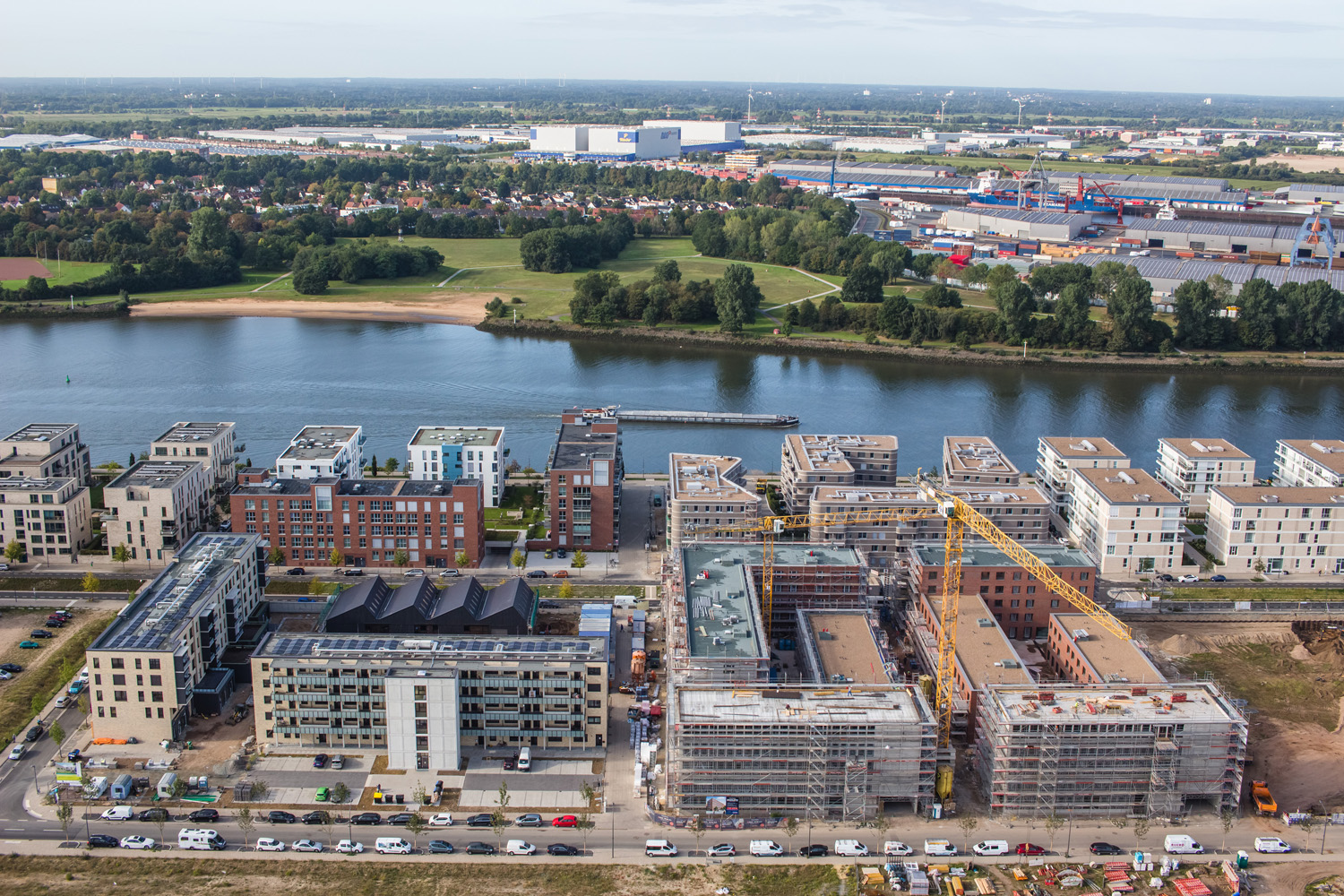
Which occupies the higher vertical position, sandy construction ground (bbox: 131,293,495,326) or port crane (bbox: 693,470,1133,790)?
sandy construction ground (bbox: 131,293,495,326)

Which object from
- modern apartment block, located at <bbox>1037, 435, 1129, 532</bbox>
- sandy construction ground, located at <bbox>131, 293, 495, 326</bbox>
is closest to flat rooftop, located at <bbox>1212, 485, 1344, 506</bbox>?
modern apartment block, located at <bbox>1037, 435, 1129, 532</bbox>

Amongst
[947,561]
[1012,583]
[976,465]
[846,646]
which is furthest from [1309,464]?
[846,646]

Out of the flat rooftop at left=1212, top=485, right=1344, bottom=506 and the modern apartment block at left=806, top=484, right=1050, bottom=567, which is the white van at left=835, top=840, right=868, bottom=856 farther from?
the flat rooftop at left=1212, top=485, right=1344, bottom=506

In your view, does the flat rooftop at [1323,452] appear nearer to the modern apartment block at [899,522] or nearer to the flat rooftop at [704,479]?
the modern apartment block at [899,522]

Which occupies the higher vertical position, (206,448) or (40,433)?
(40,433)

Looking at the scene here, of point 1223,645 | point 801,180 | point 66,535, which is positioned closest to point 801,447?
point 1223,645

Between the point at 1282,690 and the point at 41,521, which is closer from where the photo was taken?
the point at 1282,690

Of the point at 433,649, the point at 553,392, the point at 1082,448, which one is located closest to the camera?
Result: the point at 433,649

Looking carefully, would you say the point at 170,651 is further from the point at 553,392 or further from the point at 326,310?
the point at 326,310
